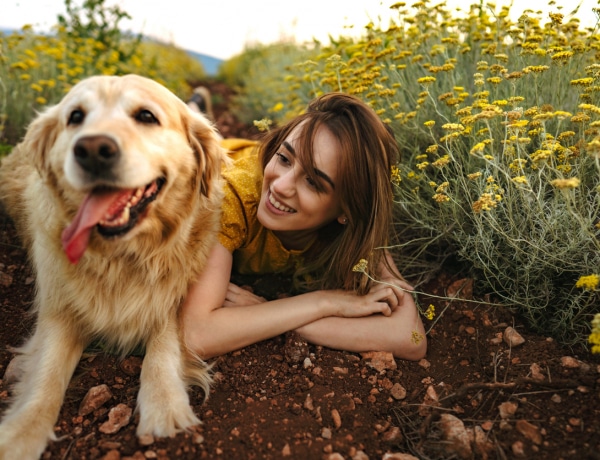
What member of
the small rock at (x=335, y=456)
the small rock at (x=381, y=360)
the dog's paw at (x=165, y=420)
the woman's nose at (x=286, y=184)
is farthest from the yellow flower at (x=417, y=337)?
the dog's paw at (x=165, y=420)

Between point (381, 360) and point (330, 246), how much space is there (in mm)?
611

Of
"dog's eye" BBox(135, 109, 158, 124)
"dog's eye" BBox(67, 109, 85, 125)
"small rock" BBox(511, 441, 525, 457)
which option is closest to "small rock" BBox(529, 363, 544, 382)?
"small rock" BBox(511, 441, 525, 457)

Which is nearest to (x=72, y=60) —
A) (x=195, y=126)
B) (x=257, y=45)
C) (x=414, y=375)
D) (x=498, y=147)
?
(x=195, y=126)

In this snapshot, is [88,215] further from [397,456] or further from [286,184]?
[397,456]

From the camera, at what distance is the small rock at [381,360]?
2.10 meters

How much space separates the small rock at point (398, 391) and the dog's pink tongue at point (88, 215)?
1215 mm

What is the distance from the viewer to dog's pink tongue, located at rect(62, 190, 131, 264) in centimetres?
170

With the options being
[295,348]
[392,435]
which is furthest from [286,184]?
[392,435]

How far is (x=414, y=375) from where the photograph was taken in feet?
6.85

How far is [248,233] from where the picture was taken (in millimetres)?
2479

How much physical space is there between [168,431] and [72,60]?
13.1 ft

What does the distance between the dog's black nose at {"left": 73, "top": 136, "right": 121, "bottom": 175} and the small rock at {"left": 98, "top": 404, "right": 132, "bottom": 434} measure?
2.74 ft

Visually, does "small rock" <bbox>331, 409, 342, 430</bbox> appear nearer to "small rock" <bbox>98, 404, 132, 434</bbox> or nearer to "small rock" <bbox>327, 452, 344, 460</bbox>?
"small rock" <bbox>327, 452, 344, 460</bbox>

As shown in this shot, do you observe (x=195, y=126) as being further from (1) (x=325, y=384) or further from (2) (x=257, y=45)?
(2) (x=257, y=45)
